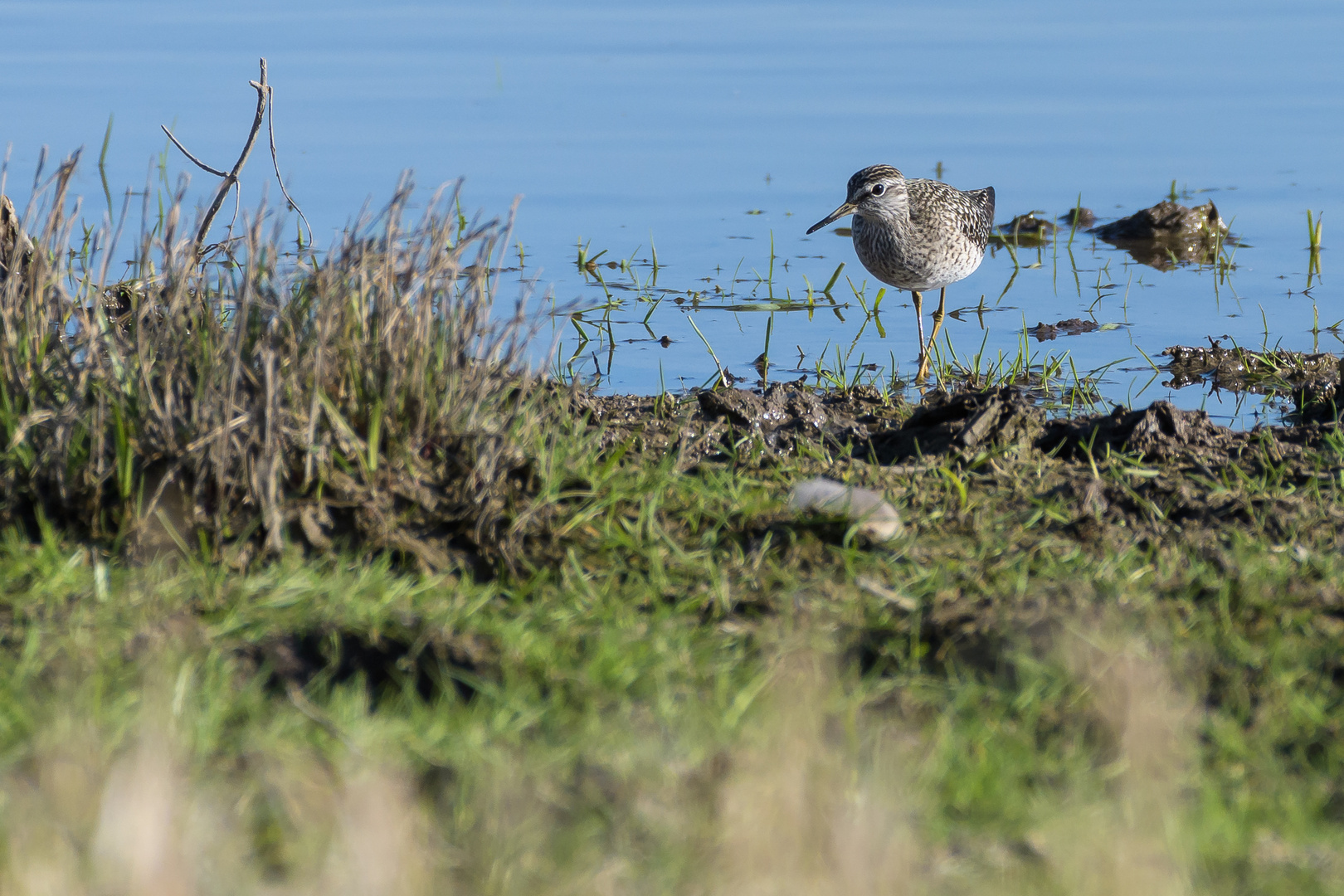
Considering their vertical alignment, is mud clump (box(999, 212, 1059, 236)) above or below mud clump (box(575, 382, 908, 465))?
above

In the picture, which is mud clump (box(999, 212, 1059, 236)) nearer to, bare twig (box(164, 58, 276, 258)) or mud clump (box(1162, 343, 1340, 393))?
mud clump (box(1162, 343, 1340, 393))

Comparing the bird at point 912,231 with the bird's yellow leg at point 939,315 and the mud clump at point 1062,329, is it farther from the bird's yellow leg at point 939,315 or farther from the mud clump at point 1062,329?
the mud clump at point 1062,329

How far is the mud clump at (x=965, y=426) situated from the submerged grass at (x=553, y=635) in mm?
132

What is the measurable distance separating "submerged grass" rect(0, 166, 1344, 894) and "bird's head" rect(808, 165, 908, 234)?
3.19 metres

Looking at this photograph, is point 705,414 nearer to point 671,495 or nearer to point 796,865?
point 671,495

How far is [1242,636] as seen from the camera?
3.50 metres

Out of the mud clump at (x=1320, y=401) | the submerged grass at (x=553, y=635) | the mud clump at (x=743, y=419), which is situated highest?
the mud clump at (x=1320, y=401)

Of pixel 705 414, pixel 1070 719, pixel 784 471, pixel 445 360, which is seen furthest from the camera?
pixel 705 414

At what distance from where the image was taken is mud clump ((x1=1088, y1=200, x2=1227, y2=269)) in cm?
967

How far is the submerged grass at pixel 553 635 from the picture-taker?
2.49 m

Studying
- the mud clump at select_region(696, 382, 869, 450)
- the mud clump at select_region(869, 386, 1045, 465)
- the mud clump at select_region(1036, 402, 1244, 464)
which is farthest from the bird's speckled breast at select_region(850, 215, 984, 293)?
the mud clump at select_region(1036, 402, 1244, 464)

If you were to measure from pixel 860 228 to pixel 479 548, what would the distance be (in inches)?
185

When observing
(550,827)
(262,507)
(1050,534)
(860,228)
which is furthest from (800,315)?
(550,827)

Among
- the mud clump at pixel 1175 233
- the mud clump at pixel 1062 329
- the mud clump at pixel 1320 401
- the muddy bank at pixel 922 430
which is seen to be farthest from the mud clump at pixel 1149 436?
the mud clump at pixel 1175 233
